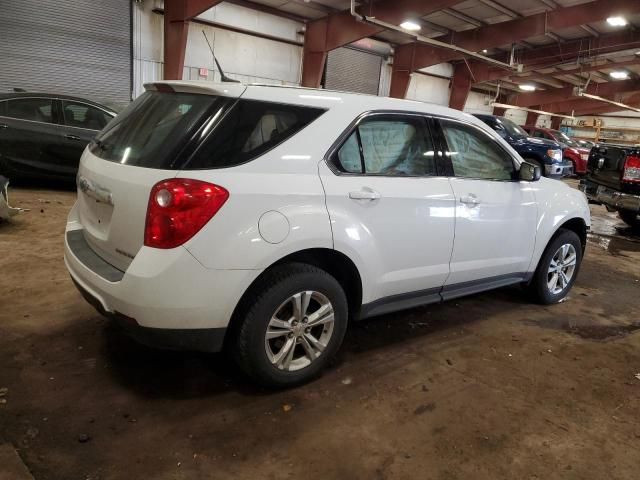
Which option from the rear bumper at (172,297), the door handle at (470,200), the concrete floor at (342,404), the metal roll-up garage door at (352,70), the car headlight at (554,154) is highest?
the metal roll-up garage door at (352,70)

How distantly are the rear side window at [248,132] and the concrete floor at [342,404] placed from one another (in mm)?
1176

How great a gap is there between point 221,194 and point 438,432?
1487 millimetres

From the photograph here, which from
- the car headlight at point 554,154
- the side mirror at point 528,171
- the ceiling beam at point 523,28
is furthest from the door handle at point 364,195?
the ceiling beam at point 523,28

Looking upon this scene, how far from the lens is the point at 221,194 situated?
81.5 inches

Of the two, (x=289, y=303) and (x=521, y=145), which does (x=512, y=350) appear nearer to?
(x=289, y=303)

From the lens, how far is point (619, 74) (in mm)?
21469

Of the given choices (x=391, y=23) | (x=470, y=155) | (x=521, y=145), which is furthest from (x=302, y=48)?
(x=470, y=155)

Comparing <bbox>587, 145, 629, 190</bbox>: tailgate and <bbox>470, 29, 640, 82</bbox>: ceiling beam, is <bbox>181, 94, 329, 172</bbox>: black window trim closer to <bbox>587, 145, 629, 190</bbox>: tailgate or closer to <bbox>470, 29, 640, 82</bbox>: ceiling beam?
<bbox>587, 145, 629, 190</bbox>: tailgate

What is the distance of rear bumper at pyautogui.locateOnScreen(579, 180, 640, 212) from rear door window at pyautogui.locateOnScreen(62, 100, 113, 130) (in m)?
7.39

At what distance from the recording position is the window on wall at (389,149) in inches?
101

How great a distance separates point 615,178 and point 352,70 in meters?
9.98

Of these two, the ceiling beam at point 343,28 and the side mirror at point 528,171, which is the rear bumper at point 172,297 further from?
the ceiling beam at point 343,28

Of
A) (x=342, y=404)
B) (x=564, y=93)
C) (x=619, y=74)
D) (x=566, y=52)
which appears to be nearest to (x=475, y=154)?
(x=342, y=404)

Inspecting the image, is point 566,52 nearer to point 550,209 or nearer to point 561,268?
point 561,268
